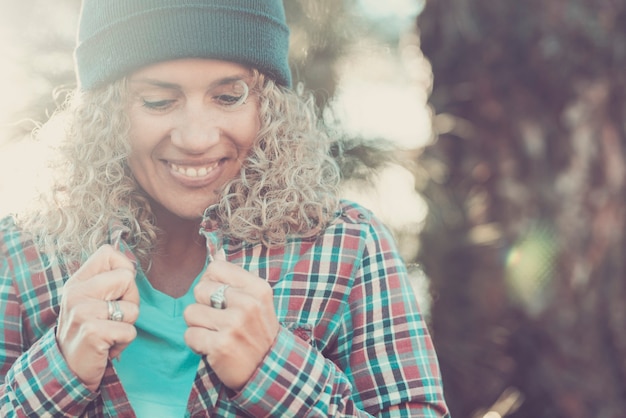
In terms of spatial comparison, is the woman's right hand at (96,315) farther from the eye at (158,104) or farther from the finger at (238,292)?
the eye at (158,104)

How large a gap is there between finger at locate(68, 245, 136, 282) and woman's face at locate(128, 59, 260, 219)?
0.94 feet

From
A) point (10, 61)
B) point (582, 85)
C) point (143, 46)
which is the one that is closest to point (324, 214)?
point (143, 46)

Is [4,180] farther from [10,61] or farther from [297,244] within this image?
[297,244]

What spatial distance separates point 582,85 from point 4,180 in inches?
82.1

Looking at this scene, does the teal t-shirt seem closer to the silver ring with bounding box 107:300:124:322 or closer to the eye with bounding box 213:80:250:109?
the silver ring with bounding box 107:300:124:322

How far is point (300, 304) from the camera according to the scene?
1620mm

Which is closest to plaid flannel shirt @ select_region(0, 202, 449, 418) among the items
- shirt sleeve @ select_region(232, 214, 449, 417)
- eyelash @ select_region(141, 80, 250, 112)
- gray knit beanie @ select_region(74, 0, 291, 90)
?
shirt sleeve @ select_region(232, 214, 449, 417)

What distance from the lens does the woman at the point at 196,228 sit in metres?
1.55

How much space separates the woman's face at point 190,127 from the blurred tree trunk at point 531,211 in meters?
1.28

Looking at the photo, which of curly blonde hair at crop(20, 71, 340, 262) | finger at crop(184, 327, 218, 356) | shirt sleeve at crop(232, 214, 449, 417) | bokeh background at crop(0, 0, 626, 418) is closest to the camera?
finger at crop(184, 327, 218, 356)

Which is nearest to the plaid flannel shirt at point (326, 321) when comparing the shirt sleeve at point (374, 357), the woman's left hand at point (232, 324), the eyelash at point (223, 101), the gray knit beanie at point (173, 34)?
the shirt sleeve at point (374, 357)

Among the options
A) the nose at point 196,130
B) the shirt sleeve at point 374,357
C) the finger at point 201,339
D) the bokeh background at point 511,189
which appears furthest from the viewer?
the bokeh background at point 511,189

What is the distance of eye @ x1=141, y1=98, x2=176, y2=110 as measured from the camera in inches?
62.7

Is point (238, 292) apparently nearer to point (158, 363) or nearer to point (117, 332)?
point (117, 332)
